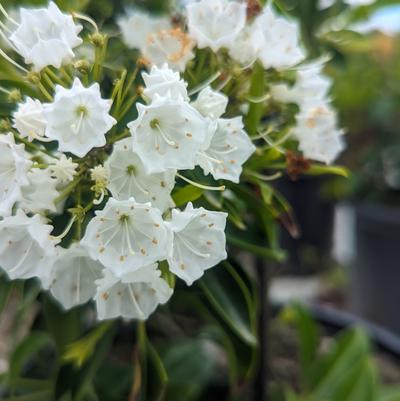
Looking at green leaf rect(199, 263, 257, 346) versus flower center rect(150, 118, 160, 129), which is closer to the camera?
flower center rect(150, 118, 160, 129)

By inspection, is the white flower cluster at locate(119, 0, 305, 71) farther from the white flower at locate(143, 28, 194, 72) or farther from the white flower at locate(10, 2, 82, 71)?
the white flower at locate(10, 2, 82, 71)

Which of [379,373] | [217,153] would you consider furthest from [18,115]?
[379,373]

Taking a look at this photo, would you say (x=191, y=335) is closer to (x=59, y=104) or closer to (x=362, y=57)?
(x=59, y=104)

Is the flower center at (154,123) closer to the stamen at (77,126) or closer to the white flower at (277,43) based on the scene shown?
the stamen at (77,126)

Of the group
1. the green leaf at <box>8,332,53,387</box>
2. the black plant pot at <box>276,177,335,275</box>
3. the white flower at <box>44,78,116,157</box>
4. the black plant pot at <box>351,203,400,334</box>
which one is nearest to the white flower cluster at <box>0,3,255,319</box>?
the white flower at <box>44,78,116,157</box>

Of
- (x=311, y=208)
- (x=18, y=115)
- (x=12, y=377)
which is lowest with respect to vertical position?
(x=311, y=208)

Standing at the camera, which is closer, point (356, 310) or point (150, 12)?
point (150, 12)

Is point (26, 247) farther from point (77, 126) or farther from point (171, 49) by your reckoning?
point (171, 49)

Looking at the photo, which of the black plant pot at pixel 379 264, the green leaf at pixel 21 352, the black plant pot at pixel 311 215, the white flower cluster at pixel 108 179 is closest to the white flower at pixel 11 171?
the white flower cluster at pixel 108 179
